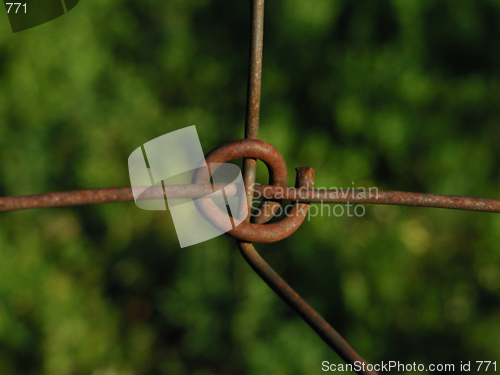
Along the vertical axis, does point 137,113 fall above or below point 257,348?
above

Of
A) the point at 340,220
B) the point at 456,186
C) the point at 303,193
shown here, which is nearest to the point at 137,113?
the point at 340,220

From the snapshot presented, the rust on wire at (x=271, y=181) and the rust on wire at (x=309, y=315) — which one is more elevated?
the rust on wire at (x=271, y=181)

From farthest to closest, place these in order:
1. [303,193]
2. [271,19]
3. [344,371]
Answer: [271,19] → [344,371] → [303,193]

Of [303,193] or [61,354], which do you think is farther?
[61,354]

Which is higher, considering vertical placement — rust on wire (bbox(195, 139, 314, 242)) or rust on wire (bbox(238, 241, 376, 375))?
rust on wire (bbox(195, 139, 314, 242))

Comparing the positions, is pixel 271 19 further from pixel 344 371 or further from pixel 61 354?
pixel 61 354

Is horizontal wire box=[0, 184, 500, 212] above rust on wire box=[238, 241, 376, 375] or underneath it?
above

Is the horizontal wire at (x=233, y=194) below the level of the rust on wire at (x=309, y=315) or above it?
above

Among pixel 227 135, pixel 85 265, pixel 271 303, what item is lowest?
pixel 271 303
